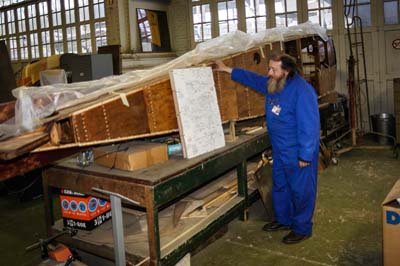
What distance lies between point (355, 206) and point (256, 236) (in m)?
1.06

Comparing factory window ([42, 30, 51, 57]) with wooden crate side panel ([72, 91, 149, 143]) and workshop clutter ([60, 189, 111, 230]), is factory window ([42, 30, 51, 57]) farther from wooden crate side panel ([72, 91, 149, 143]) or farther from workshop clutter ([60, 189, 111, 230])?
wooden crate side panel ([72, 91, 149, 143])

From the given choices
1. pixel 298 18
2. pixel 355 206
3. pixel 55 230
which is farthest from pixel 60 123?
pixel 298 18

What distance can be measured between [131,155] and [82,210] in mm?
631

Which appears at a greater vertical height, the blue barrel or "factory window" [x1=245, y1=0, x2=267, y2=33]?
"factory window" [x1=245, y1=0, x2=267, y2=33]

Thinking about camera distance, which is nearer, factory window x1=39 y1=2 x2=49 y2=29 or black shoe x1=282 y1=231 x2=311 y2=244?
black shoe x1=282 y1=231 x2=311 y2=244

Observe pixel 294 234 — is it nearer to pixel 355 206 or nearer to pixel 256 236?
pixel 256 236

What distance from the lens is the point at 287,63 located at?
9.39ft

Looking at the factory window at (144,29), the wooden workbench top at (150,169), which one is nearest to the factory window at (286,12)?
the factory window at (144,29)

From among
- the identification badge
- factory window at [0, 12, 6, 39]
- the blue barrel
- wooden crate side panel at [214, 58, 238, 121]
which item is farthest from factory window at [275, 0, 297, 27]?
factory window at [0, 12, 6, 39]

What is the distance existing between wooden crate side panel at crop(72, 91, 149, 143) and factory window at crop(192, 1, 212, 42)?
17.3ft

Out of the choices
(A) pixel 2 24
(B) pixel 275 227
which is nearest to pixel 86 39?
(A) pixel 2 24

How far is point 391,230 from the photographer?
2.11 m

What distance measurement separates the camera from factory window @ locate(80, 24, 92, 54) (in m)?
8.30

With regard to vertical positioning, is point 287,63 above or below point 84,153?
above
